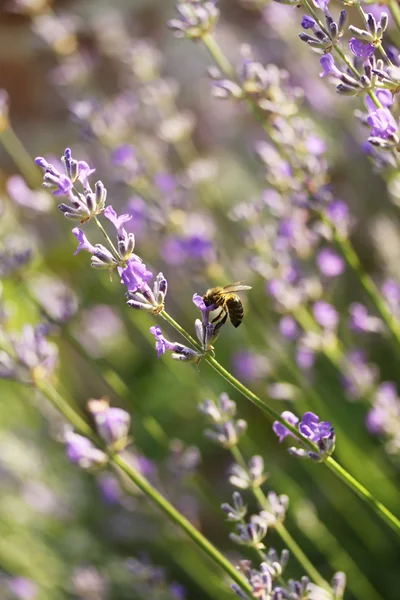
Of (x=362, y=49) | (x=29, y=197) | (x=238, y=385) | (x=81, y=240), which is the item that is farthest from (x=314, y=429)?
(x=29, y=197)

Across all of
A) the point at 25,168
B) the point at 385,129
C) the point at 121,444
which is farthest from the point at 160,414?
the point at 385,129

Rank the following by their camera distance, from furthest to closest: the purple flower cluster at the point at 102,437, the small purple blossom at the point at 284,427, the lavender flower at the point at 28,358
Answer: the lavender flower at the point at 28,358
the purple flower cluster at the point at 102,437
the small purple blossom at the point at 284,427

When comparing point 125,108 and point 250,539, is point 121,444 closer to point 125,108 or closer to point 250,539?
point 250,539

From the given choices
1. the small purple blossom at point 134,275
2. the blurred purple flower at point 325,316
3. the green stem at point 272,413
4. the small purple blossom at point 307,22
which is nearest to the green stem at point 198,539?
the green stem at point 272,413

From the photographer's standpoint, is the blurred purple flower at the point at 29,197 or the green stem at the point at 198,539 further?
the blurred purple flower at the point at 29,197

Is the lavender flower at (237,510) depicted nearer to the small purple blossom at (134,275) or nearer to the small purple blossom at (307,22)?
the small purple blossom at (134,275)

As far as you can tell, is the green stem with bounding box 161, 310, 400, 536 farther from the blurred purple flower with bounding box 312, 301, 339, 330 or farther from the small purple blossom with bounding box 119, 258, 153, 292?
the blurred purple flower with bounding box 312, 301, 339, 330
